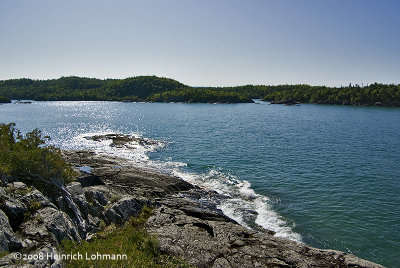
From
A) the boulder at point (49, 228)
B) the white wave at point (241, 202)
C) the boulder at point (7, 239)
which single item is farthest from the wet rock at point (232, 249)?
the boulder at point (7, 239)

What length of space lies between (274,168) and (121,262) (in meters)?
38.0

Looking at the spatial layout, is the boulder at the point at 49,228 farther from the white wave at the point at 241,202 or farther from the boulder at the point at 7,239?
the white wave at the point at 241,202

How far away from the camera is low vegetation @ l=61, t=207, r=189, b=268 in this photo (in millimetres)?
15336

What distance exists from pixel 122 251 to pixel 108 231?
18.9 ft

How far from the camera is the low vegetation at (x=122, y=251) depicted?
50.3ft

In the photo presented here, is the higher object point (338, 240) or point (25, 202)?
point (25, 202)

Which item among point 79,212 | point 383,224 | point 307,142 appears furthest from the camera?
point 307,142

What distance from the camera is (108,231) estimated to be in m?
22.4

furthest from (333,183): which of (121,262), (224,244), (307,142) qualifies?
(121,262)

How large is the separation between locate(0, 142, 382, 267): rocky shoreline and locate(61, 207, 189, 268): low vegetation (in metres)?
0.96

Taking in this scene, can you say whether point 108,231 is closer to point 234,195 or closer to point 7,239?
point 7,239

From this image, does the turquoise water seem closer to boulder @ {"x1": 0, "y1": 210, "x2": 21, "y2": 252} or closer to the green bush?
the green bush

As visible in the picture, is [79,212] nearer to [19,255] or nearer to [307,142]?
[19,255]

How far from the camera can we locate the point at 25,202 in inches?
773
